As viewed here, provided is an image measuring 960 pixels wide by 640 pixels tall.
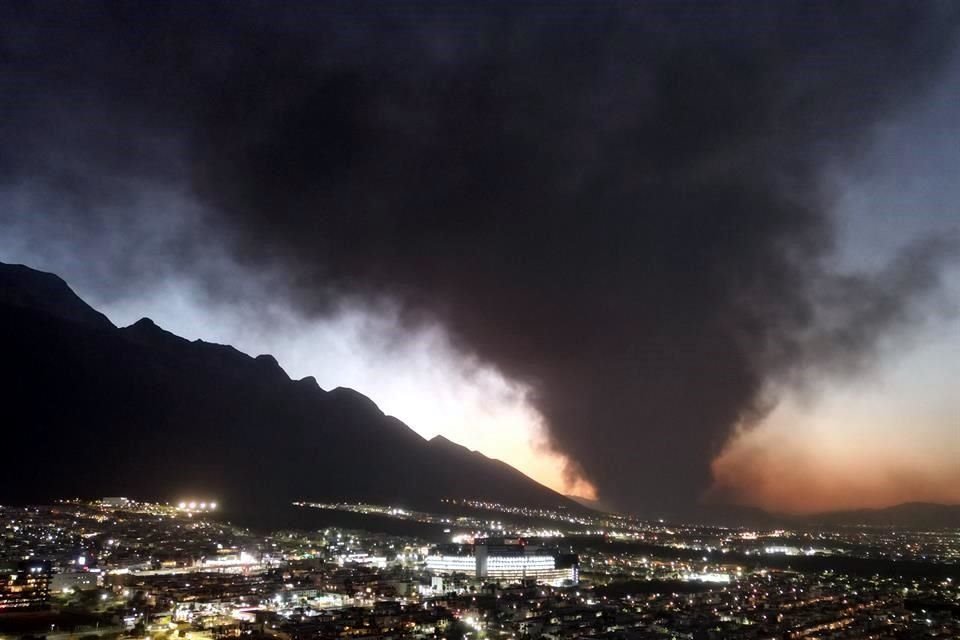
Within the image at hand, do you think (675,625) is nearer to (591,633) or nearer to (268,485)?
(591,633)

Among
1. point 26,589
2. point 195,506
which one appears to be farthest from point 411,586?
point 195,506

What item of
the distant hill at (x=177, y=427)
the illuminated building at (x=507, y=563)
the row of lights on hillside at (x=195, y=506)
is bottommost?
the illuminated building at (x=507, y=563)

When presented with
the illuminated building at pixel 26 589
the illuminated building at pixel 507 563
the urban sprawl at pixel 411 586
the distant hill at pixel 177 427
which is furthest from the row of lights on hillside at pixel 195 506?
the illuminated building at pixel 26 589

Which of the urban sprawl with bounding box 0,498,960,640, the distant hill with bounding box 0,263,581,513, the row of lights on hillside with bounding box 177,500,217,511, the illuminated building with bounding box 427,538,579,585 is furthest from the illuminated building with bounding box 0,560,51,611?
the distant hill with bounding box 0,263,581,513

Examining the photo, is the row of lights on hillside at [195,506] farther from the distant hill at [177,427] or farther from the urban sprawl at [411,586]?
the urban sprawl at [411,586]

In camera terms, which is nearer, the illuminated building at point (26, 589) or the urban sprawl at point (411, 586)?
the urban sprawl at point (411, 586)

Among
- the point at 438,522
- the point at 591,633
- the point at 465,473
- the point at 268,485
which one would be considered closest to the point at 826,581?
the point at 591,633

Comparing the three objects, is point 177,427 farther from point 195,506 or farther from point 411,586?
point 411,586

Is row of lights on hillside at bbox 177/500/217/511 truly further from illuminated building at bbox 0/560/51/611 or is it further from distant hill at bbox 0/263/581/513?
illuminated building at bbox 0/560/51/611
